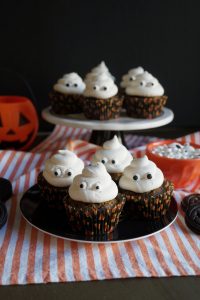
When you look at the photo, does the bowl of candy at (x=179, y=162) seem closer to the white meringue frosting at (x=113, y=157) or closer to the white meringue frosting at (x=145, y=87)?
the white meringue frosting at (x=113, y=157)

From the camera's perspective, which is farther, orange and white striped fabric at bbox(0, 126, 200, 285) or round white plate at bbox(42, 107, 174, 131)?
round white plate at bbox(42, 107, 174, 131)

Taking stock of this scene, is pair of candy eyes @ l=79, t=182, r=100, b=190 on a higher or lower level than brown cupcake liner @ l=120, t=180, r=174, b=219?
higher

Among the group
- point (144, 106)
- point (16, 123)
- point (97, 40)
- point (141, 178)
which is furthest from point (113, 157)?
point (97, 40)

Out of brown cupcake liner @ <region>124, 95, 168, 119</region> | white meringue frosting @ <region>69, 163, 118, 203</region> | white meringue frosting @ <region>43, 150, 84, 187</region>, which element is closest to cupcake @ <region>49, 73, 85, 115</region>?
brown cupcake liner @ <region>124, 95, 168, 119</region>

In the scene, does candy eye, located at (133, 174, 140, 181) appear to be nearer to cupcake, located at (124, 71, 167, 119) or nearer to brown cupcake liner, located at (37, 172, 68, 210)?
brown cupcake liner, located at (37, 172, 68, 210)

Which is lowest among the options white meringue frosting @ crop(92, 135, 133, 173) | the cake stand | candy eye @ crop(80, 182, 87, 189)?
the cake stand

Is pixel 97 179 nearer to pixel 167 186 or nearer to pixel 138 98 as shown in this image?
pixel 167 186

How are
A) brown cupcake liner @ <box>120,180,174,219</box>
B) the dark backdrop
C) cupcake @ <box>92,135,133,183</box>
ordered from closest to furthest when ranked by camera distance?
brown cupcake liner @ <box>120,180,174,219</box> < cupcake @ <box>92,135,133,183</box> < the dark backdrop
